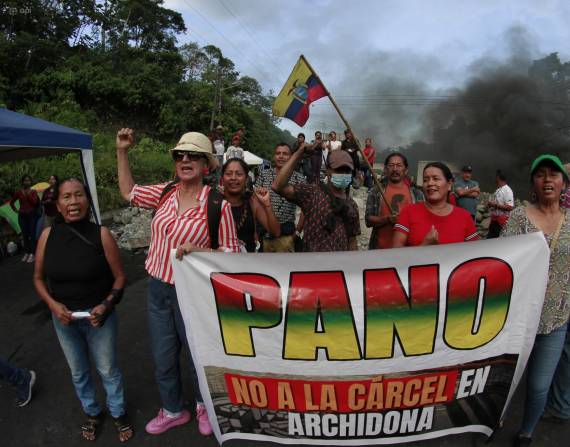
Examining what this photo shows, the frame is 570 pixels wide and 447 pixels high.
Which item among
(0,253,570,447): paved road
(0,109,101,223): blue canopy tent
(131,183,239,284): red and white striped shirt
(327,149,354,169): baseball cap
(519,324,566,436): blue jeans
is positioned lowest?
(0,253,570,447): paved road

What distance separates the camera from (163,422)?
9.14 ft

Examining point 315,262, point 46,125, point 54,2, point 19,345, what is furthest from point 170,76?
point 315,262

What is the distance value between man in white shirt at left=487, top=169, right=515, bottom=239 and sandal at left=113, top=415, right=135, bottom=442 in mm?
6320

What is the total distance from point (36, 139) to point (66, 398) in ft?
11.6

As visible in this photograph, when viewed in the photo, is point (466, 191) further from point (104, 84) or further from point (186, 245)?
point (104, 84)

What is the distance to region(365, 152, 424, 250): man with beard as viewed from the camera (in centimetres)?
370

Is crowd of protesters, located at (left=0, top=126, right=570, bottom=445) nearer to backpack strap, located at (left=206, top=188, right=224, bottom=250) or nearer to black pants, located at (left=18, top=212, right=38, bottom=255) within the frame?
backpack strap, located at (left=206, top=188, right=224, bottom=250)

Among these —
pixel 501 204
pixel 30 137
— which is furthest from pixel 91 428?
pixel 501 204

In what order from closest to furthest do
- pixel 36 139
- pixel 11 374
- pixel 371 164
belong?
pixel 11 374 → pixel 36 139 → pixel 371 164

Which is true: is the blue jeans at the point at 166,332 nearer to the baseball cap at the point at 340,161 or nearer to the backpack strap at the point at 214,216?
the backpack strap at the point at 214,216

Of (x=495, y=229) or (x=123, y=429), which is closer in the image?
(x=123, y=429)

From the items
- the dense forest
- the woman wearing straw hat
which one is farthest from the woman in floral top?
the dense forest

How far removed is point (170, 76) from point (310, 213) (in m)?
29.1

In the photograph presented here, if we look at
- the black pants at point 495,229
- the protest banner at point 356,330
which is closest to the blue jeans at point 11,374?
the protest banner at point 356,330
